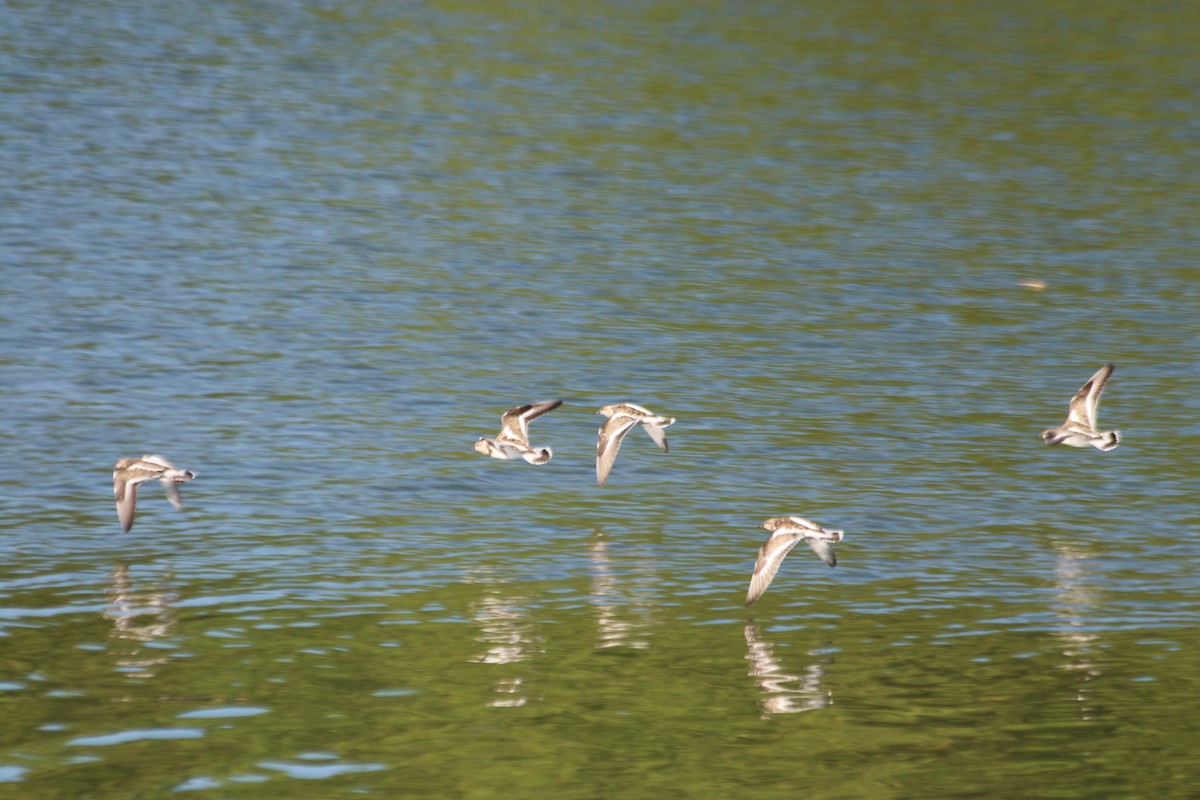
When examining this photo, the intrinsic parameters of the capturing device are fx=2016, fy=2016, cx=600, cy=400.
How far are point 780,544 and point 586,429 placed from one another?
Result: 24.2 ft

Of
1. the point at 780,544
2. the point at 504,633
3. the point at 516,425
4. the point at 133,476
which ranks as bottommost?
the point at 504,633

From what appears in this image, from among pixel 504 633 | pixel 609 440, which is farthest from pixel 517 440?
pixel 504 633

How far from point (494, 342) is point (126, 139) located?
64.3 ft

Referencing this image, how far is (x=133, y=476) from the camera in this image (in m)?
21.9

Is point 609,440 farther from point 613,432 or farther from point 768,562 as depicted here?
point 768,562

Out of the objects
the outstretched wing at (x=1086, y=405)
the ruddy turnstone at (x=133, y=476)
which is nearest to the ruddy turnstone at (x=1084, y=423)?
the outstretched wing at (x=1086, y=405)

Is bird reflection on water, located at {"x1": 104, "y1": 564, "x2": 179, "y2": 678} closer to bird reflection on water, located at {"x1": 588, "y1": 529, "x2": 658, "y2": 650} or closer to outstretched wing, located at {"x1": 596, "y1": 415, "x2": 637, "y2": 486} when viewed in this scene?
bird reflection on water, located at {"x1": 588, "y1": 529, "x2": 658, "y2": 650}

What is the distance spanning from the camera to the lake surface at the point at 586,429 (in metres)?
17.4

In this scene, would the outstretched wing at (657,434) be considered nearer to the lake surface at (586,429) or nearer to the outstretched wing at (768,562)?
the lake surface at (586,429)

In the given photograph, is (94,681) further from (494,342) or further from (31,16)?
(31,16)

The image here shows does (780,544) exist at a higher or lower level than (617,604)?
higher

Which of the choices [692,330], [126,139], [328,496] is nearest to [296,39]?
[126,139]

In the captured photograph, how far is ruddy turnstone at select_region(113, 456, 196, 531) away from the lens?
21672 millimetres

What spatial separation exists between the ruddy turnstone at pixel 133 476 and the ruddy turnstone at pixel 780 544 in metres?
6.21
